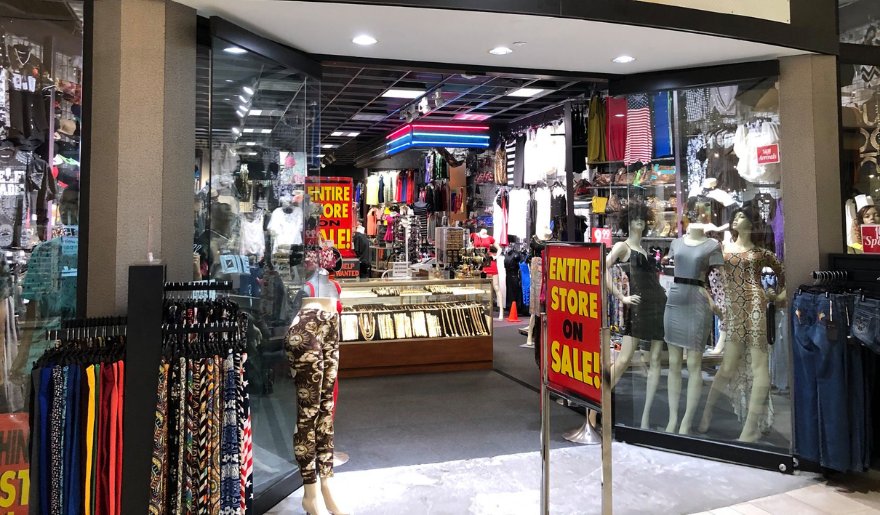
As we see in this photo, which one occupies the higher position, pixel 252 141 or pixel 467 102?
pixel 467 102

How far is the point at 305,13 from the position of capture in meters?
3.30

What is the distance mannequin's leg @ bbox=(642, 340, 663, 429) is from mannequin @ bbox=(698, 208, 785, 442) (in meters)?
0.41

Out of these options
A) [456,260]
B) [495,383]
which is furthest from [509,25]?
[456,260]

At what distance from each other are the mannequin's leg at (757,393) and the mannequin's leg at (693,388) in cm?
35

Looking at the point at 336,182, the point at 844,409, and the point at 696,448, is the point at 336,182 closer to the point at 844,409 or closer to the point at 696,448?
the point at 696,448

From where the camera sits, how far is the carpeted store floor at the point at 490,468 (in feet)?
11.7

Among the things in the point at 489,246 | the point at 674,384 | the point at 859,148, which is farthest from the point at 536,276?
the point at 489,246

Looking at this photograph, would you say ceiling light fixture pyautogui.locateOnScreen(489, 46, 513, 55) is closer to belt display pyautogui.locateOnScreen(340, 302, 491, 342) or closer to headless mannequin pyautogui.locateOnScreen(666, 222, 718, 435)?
headless mannequin pyautogui.locateOnScreen(666, 222, 718, 435)

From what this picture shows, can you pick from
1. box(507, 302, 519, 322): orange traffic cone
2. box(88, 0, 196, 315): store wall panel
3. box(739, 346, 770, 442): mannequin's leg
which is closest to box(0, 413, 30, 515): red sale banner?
box(88, 0, 196, 315): store wall panel

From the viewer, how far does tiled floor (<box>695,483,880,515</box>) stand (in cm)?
347

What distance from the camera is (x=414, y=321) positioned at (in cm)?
698

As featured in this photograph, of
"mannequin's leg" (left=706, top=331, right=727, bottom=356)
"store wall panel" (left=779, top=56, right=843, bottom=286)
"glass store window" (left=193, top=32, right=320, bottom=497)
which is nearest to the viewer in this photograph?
"glass store window" (left=193, top=32, right=320, bottom=497)

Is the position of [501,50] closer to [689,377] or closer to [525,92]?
[689,377]

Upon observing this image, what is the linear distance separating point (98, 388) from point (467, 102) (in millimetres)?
7513
